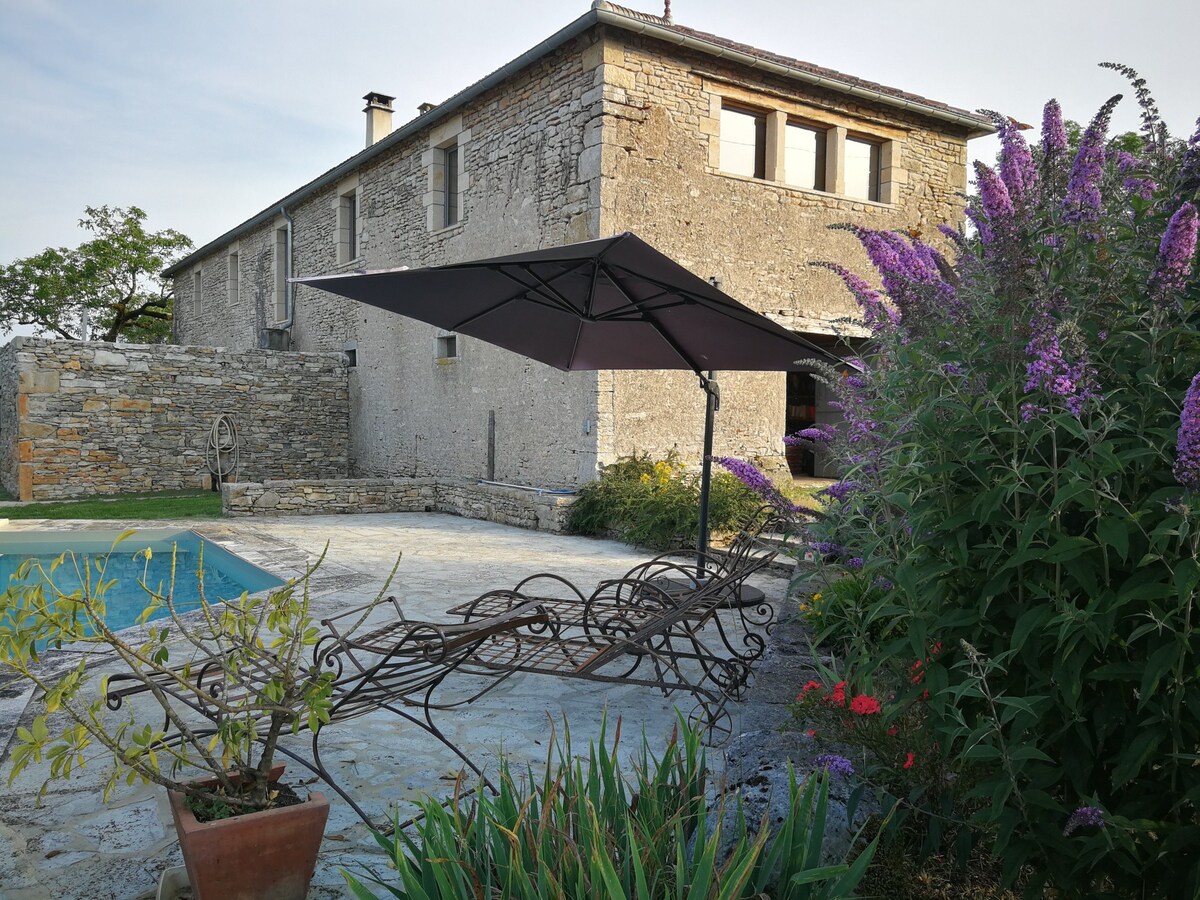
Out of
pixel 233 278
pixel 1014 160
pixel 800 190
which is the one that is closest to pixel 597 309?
pixel 1014 160

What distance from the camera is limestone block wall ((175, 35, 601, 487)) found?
9.66m

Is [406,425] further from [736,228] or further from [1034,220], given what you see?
[1034,220]

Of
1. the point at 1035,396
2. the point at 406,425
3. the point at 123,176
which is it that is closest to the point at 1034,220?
the point at 1035,396

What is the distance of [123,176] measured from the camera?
25.6 metres

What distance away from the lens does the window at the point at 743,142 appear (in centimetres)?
1023

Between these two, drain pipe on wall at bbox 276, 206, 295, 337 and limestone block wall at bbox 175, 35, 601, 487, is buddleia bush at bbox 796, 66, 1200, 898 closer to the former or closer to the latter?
limestone block wall at bbox 175, 35, 601, 487

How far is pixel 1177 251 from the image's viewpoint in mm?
1392

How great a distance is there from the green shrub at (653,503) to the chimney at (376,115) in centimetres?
1056

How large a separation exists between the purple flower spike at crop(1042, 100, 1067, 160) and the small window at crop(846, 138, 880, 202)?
391 inches

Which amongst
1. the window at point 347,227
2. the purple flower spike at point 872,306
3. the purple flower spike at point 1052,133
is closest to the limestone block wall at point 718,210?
the purple flower spike at point 872,306

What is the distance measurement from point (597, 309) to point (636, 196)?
4813 mm

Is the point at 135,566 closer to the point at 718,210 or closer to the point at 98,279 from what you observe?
the point at 718,210

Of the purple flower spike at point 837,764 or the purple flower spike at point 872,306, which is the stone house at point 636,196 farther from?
the purple flower spike at point 837,764

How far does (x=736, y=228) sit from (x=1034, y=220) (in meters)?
8.66
